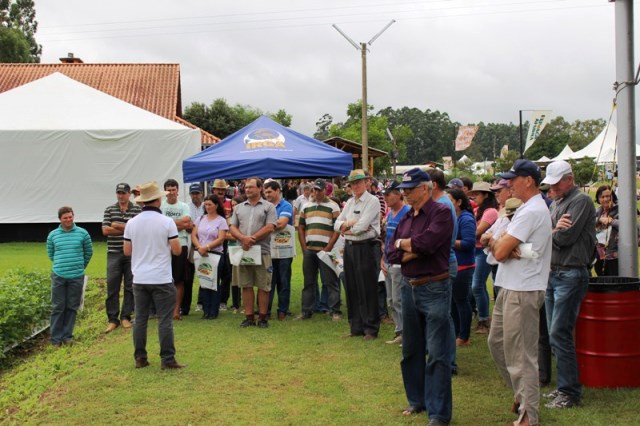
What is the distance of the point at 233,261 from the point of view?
9.27 meters

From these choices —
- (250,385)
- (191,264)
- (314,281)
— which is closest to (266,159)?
(191,264)

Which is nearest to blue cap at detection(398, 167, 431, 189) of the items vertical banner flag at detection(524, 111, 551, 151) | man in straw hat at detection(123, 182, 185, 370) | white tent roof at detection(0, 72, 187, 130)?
man in straw hat at detection(123, 182, 185, 370)

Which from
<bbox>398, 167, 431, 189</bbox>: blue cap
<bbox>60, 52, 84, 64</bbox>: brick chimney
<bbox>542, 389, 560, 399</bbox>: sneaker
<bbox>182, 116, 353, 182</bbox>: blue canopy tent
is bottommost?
<bbox>542, 389, 560, 399</bbox>: sneaker

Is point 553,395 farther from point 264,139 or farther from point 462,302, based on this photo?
point 264,139

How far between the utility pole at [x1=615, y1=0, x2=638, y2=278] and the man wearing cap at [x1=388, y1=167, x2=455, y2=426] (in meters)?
2.19

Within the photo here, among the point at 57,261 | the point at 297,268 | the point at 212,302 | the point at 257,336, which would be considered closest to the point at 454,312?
the point at 257,336

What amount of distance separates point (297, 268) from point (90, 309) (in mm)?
4870

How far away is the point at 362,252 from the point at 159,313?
2.61m

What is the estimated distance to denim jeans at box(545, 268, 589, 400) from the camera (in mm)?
5555

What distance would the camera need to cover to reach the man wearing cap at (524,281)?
494cm

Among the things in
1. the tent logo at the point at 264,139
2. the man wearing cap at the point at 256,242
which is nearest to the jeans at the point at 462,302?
the man wearing cap at the point at 256,242

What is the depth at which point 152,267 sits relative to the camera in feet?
23.5

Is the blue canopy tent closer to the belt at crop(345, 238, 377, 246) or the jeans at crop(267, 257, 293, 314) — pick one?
the jeans at crop(267, 257, 293, 314)

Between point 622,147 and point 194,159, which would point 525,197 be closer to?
point 622,147
